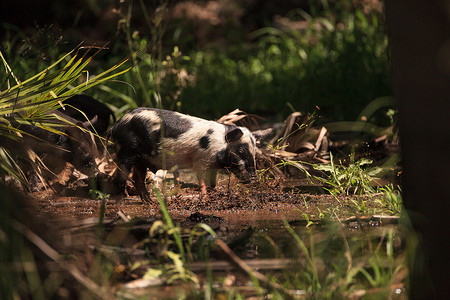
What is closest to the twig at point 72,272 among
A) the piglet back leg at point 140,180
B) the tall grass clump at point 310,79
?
the piglet back leg at point 140,180

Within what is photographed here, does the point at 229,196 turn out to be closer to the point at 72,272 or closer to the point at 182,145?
the point at 182,145

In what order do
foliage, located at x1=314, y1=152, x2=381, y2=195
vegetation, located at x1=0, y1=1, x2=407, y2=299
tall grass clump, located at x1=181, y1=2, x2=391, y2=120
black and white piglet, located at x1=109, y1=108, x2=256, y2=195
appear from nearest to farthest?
vegetation, located at x1=0, y1=1, x2=407, y2=299 < foliage, located at x1=314, y1=152, x2=381, y2=195 < black and white piglet, located at x1=109, y1=108, x2=256, y2=195 < tall grass clump, located at x1=181, y1=2, x2=391, y2=120

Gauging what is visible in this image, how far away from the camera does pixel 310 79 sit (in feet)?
26.8

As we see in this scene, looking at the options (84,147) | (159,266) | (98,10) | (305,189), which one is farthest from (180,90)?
(98,10)

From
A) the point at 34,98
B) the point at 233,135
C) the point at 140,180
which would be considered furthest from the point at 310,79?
the point at 34,98

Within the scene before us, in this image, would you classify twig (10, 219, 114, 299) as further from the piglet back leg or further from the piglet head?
the piglet head

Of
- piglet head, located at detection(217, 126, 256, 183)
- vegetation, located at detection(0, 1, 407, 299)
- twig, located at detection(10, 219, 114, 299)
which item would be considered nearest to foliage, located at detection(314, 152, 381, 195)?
vegetation, located at detection(0, 1, 407, 299)

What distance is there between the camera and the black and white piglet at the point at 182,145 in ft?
15.0

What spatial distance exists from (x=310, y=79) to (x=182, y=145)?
3865 mm

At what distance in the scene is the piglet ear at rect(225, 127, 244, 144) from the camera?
469 centimetres

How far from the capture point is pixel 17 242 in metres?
2.17

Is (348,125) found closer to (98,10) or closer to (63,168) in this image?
(63,168)

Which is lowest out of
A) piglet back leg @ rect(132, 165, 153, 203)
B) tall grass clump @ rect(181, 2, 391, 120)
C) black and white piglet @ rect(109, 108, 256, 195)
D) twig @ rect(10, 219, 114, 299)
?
tall grass clump @ rect(181, 2, 391, 120)

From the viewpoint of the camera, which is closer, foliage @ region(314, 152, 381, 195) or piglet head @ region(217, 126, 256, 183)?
foliage @ region(314, 152, 381, 195)
